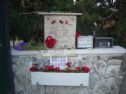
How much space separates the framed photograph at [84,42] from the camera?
4473mm

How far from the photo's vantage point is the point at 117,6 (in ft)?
18.4

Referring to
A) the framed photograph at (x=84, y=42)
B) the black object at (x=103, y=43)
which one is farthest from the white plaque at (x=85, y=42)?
the black object at (x=103, y=43)

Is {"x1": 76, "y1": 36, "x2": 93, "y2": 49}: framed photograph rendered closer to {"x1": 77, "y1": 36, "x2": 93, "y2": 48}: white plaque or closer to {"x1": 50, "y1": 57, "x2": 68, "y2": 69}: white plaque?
{"x1": 77, "y1": 36, "x2": 93, "y2": 48}: white plaque

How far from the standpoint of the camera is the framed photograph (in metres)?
4.47

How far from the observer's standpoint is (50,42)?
4.32m

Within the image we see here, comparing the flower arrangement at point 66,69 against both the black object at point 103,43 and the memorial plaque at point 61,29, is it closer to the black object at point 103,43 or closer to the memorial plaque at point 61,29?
the memorial plaque at point 61,29

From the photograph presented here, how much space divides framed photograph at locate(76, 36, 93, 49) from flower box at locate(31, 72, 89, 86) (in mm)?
529

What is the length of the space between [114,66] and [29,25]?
1.70 metres

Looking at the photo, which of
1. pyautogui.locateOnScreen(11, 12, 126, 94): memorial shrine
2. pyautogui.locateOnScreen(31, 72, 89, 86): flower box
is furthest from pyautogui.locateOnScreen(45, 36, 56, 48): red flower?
pyautogui.locateOnScreen(31, 72, 89, 86): flower box

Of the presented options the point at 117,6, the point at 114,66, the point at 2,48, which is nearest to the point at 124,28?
the point at 117,6

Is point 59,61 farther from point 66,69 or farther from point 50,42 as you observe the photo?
point 50,42

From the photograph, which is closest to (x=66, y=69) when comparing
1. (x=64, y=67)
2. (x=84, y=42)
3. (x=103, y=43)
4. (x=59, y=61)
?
(x=64, y=67)

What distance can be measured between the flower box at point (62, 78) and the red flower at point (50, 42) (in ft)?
1.46

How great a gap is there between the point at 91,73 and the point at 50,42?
776 millimetres
